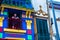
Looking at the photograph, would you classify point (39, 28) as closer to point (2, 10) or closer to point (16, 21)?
point (16, 21)

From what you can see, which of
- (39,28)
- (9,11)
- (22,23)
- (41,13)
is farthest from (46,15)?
(9,11)

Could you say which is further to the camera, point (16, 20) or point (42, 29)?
point (42, 29)

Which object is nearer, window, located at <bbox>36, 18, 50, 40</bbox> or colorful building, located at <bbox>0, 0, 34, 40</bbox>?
colorful building, located at <bbox>0, 0, 34, 40</bbox>

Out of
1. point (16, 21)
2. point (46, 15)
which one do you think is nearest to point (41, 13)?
point (46, 15)

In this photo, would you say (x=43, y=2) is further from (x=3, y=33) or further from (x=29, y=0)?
(x=3, y=33)

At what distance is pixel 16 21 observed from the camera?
26.2 feet

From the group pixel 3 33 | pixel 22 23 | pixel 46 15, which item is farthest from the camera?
pixel 46 15

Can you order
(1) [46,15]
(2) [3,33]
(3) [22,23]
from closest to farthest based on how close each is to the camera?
1. (2) [3,33]
2. (3) [22,23]
3. (1) [46,15]

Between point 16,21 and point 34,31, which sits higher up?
point 16,21

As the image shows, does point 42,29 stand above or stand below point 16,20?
below

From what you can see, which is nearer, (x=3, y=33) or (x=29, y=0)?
(x=3, y=33)

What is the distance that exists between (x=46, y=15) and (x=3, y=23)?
222cm

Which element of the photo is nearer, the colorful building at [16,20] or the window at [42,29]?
the colorful building at [16,20]

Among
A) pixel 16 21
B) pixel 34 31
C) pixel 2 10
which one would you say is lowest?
pixel 34 31
